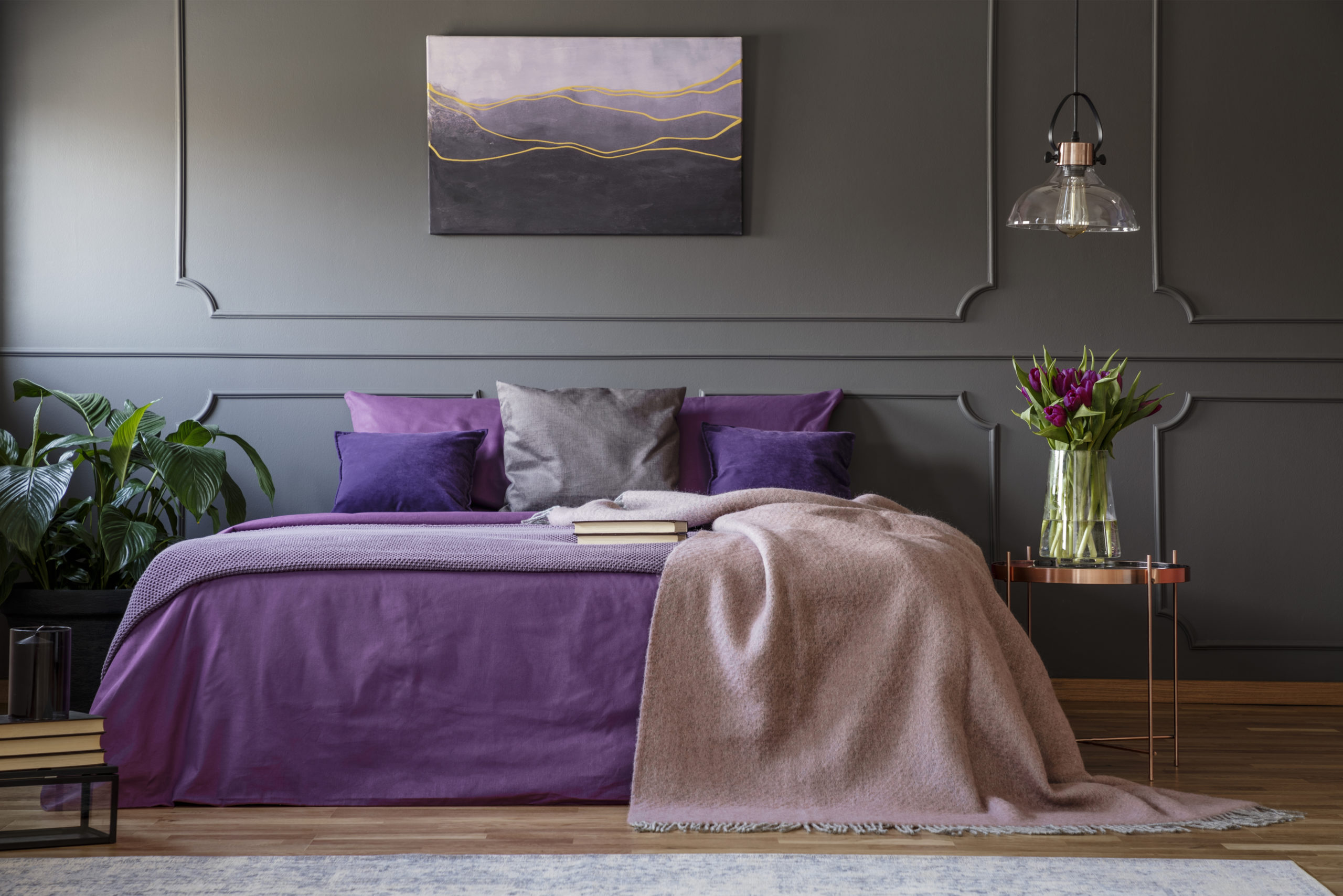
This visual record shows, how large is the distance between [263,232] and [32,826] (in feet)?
7.25

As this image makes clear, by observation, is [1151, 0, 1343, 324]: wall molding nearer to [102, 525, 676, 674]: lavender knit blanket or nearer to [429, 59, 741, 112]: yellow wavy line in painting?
[429, 59, 741, 112]: yellow wavy line in painting

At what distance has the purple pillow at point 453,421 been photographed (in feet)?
10.8

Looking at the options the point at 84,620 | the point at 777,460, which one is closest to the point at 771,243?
the point at 777,460

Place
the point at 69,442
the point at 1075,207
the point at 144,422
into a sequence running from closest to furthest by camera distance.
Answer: the point at 1075,207 < the point at 69,442 < the point at 144,422

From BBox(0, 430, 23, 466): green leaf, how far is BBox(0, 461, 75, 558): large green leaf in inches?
8.6

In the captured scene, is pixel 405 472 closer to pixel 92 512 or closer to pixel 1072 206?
pixel 92 512

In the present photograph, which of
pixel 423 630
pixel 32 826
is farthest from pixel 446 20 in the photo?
pixel 32 826

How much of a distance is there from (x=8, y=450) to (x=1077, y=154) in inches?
114

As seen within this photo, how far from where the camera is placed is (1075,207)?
2.59 meters

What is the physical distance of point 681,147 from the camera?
3619 mm

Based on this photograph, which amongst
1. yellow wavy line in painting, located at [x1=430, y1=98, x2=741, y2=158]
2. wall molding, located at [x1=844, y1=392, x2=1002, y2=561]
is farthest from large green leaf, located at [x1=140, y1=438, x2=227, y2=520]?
wall molding, located at [x1=844, y1=392, x2=1002, y2=561]

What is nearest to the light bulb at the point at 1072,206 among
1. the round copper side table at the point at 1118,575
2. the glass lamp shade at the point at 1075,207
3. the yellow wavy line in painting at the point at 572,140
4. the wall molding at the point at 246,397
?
the glass lamp shade at the point at 1075,207

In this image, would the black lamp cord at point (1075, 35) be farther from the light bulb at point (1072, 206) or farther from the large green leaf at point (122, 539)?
the large green leaf at point (122, 539)

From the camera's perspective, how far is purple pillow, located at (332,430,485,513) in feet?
10.0
